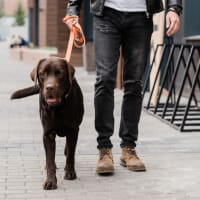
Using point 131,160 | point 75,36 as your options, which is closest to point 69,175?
point 131,160

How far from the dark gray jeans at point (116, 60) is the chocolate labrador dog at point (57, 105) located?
365 millimetres

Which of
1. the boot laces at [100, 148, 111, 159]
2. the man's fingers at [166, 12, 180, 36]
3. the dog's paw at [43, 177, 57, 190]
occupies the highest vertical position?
the man's fingers at [166, 12, 180, 36]

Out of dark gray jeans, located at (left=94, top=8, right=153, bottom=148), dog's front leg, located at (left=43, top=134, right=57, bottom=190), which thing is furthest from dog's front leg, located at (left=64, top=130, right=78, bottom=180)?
dark gray jeans, located at (left=94, top=8, right=153, bottom=148)

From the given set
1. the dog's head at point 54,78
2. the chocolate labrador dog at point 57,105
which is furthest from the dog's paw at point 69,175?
the dog's head at point 54,78

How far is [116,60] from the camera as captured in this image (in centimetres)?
546

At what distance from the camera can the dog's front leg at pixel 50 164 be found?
4898 millimetres

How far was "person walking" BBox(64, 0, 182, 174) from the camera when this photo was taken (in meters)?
5.37

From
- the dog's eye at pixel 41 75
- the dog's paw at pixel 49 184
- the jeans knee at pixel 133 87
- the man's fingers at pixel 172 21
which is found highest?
the man's fingers at pixel 172 21

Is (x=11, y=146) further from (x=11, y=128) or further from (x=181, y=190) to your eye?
(x=181, y=190)

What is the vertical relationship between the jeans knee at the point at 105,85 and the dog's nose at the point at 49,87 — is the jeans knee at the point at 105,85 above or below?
below

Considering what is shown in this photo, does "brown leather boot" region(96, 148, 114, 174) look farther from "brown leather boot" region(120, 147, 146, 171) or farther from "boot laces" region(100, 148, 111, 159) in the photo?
"brown leather boot" region(120, 147, 146, 171)

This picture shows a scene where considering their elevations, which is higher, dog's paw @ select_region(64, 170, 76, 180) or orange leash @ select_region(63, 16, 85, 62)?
orange leash @ select_region(63, 16, 85, 62)

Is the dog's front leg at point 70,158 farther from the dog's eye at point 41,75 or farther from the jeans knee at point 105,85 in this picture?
the dog's eye at point 41,75

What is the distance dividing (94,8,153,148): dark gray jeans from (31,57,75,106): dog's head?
1.97 feet
